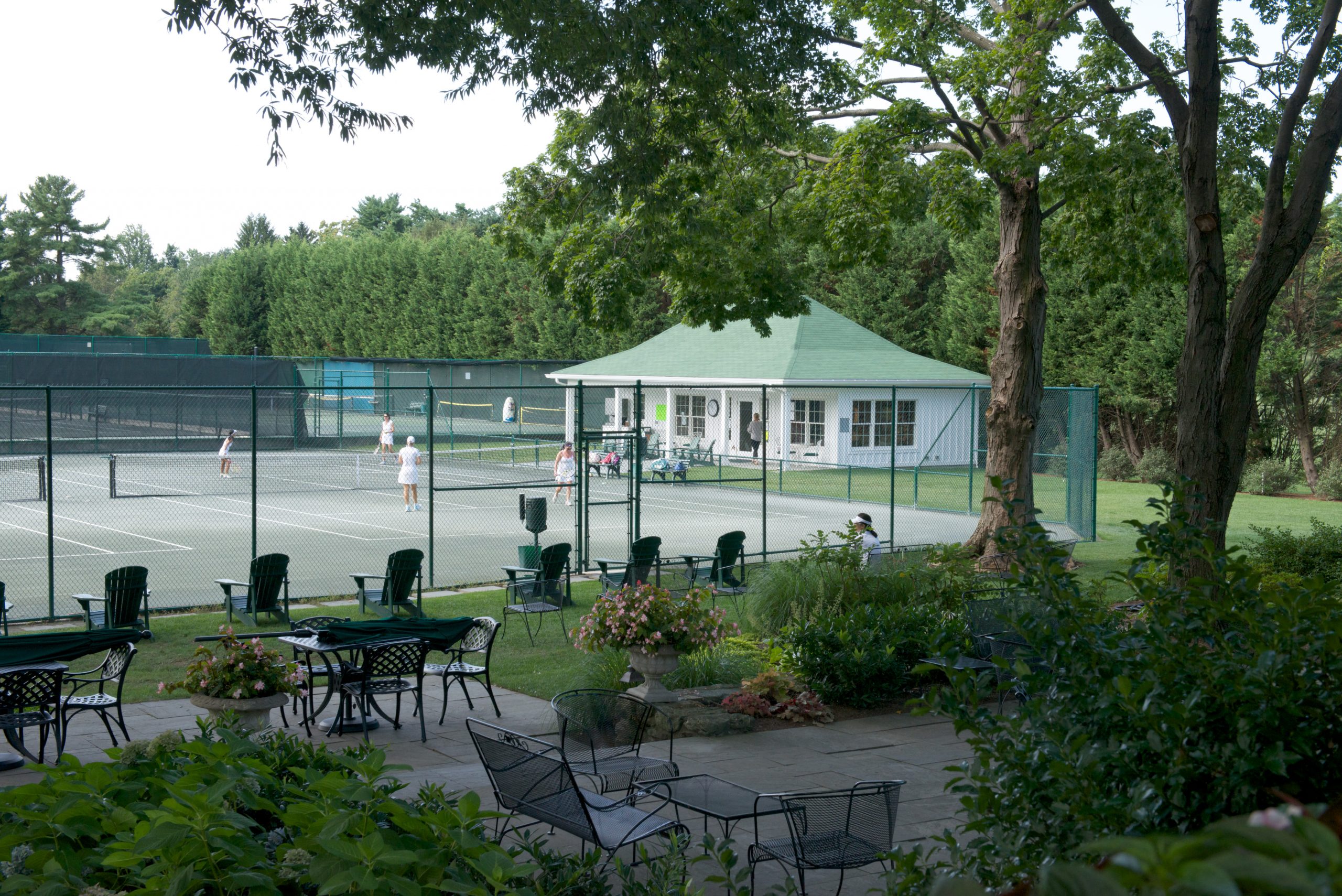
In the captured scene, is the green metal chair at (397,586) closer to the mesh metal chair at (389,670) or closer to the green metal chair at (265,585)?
the green metal chair at (265,585)

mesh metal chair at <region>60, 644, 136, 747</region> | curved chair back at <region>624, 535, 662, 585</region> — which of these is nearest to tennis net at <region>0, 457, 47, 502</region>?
curved chair back at <region>624, 535, 662, 585</region>

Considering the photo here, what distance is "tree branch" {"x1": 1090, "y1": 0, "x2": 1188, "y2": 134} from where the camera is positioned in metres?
10.2

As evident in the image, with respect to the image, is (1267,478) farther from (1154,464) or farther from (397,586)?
(397,586)

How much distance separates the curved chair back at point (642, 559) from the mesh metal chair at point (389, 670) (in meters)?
4.59

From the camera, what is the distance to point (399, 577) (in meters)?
13.9

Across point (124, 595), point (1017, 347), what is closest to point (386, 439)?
point (1017, 347)

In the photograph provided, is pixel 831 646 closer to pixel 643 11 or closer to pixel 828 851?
pixel 828 851

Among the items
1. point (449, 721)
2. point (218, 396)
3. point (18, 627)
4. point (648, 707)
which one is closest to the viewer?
point (648, 707)

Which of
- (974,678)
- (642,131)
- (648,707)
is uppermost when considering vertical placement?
(642,131)

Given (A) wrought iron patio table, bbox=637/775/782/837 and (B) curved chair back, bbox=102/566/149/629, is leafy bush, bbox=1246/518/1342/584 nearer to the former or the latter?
(A) wrought iron patio table, bbox=637/775/782/837

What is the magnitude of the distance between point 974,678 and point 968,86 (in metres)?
14.2

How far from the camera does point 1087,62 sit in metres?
17.4

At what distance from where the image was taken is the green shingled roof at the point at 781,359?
37.8m

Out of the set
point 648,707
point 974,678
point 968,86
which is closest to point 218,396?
point 968,86
